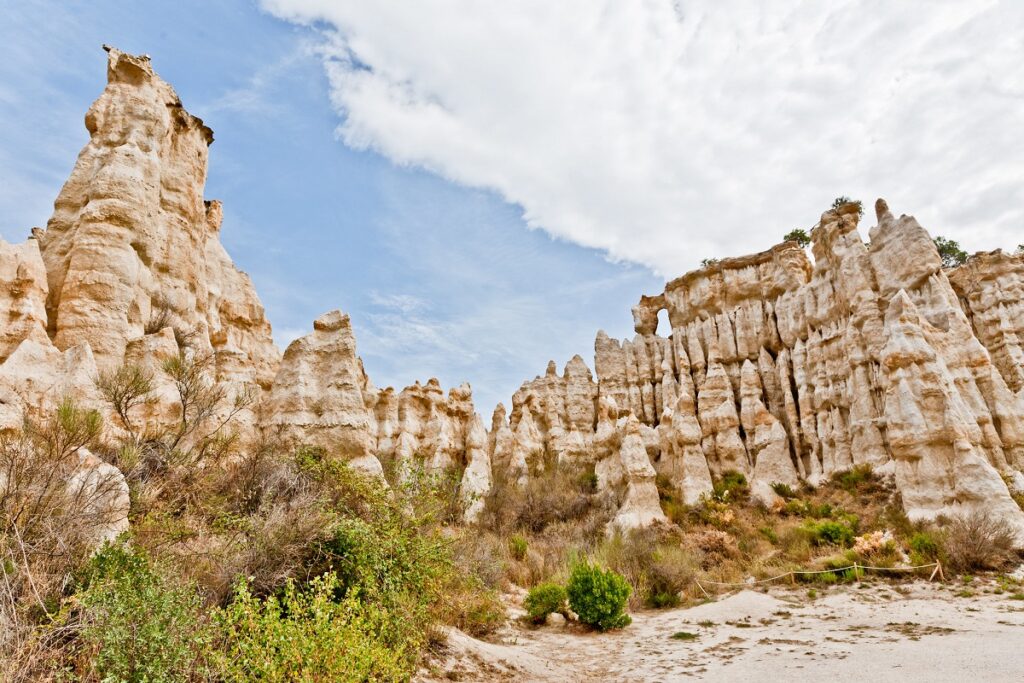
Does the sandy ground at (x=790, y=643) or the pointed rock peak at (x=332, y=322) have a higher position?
the pointed rock peak at (x=332, y=322)

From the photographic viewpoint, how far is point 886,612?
1061 centimetres

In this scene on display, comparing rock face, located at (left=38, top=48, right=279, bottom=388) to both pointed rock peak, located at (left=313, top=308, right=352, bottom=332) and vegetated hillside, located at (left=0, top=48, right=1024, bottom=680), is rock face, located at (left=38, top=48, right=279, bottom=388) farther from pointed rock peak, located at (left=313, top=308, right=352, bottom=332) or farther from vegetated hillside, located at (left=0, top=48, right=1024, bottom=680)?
pointed rock peak, located at (left=313, top=308, right=352, bottom=332)

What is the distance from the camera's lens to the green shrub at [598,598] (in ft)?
34.8

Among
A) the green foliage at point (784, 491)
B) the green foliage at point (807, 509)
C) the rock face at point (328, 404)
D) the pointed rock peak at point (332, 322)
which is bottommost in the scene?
the green foliage at point (807, 509)

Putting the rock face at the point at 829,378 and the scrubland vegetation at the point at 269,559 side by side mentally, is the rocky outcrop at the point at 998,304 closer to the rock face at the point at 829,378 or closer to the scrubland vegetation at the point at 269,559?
the rock face at the point at 829,378

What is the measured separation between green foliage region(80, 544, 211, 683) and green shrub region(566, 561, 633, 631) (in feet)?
26.1

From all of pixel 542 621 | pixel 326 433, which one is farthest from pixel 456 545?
pixel 326 433

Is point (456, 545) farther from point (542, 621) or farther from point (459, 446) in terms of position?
point (459, 446)

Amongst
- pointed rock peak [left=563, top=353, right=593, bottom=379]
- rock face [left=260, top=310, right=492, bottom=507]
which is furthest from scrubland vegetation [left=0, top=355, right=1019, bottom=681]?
pointed rock peak [left=563, top=353, right=593, bottom=379]

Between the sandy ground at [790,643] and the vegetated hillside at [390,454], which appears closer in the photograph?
the vegetated hillside at [390,454]

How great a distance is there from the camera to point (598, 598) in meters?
10.6

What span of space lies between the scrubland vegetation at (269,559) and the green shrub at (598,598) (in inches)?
1.5

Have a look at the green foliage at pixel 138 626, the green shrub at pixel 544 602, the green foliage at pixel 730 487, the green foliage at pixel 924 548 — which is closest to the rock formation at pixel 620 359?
the green foliage at pixel 730 487

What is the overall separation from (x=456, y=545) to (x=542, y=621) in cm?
327
